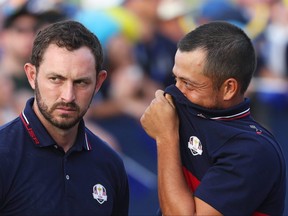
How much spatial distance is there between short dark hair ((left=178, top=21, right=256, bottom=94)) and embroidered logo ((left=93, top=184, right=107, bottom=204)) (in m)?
0.72

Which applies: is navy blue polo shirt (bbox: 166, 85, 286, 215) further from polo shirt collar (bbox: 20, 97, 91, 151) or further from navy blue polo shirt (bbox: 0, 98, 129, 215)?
polo shirt collar (bbox: 20, 97, 91, 151)

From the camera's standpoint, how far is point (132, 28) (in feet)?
26.8

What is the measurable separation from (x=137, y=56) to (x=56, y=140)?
194 inches

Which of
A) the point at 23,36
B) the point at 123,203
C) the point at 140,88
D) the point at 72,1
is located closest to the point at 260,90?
the point at 140,88

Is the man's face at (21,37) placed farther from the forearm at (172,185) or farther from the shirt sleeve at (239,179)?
the shirt sleeve at (239,179)

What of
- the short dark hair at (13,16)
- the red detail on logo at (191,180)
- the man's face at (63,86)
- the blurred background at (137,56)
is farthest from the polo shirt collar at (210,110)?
the short dark hair at (13,16)

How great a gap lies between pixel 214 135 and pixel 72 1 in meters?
4.93

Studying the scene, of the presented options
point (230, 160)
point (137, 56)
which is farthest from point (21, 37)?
point (230, 160)

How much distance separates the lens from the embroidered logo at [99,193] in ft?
11.3

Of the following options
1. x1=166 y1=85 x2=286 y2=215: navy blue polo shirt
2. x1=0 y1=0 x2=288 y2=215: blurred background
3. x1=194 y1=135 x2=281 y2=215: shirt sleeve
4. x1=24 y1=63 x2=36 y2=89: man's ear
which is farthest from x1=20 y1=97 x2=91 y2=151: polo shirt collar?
x1=0 y1=0 x2=288 y2=215: blurred background

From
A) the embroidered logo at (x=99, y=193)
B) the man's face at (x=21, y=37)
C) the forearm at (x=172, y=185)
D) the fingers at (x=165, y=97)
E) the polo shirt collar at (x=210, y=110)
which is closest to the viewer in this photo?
the forearm at (x=172, y=185)

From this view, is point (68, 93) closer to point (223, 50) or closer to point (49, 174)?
point (49, 174)

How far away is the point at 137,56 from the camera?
27.2 feet

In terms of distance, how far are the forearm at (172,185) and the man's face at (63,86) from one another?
0.40 m
